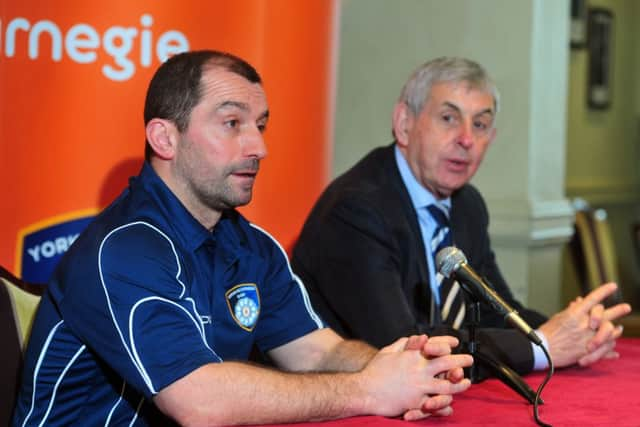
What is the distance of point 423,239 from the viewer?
9.85ft

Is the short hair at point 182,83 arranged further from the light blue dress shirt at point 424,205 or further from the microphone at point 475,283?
the light blue dress shirt at point 424,205

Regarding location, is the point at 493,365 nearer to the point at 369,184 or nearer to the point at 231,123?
the point at 231,123

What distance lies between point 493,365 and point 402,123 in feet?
3.80

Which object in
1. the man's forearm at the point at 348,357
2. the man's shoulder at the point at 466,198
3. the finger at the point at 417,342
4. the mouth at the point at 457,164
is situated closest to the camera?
the finger at the point at 417,342

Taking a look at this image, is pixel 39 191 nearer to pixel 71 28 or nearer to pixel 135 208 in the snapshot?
pixel 71 28

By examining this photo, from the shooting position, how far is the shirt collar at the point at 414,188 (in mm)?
3100

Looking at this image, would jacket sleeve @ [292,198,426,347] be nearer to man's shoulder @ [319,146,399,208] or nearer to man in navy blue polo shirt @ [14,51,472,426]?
man's shoulder @ [319,146,399,208]

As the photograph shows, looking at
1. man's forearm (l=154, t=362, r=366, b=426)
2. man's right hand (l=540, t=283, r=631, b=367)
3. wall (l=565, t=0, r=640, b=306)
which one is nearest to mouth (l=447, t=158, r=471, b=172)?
man's right hand (l=540, t=283, r=631, b=367)

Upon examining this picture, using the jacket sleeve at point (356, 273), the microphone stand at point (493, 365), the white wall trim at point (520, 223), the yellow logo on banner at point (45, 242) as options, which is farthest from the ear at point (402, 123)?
the white wall trim at point (520, 223)

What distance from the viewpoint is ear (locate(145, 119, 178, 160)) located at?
2.31m

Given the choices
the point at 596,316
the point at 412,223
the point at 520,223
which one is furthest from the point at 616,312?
the point at 520,223

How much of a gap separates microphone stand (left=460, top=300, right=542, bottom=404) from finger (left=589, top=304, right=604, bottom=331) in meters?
0.52

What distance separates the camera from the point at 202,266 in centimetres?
224

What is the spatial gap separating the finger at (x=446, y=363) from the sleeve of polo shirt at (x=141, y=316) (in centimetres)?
42
